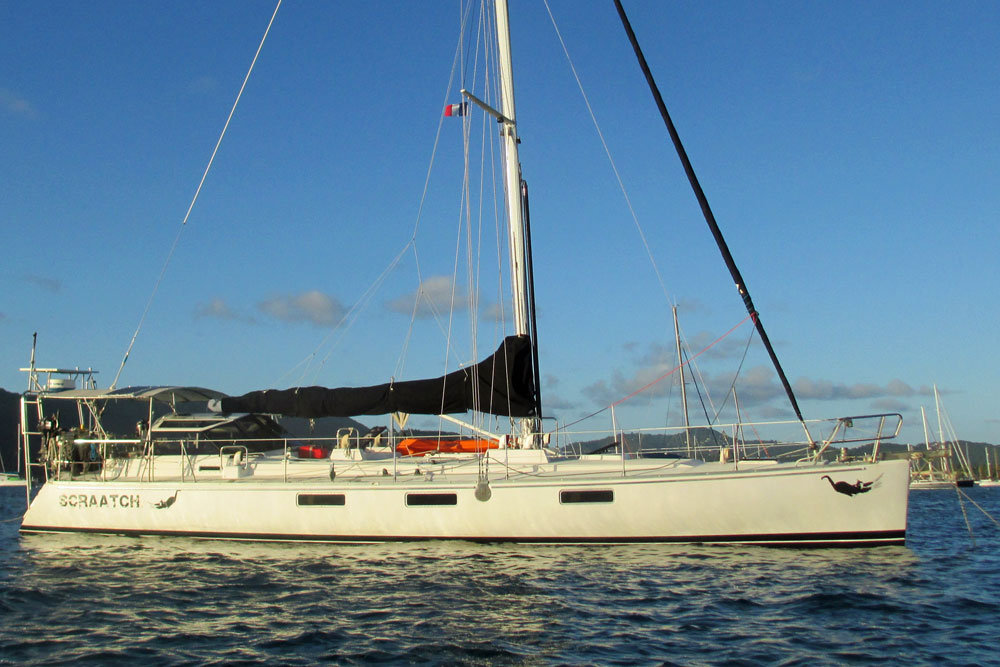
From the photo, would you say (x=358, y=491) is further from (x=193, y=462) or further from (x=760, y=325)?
(x=760, y=325)

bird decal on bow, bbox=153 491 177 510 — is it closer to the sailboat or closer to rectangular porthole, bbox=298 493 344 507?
the sailboat

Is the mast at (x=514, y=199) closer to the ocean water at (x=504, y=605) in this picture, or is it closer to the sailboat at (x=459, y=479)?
the sailboat at (x=459, y=479)

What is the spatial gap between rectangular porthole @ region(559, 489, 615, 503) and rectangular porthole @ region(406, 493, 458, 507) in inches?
85.1

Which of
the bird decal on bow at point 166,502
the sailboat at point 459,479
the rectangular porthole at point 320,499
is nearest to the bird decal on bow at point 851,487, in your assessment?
the sailboat at point 459,479

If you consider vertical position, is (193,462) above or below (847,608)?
above

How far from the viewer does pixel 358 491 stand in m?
15.8

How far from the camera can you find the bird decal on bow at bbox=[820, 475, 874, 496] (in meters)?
13.6

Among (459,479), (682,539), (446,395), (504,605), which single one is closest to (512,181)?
(446,395)

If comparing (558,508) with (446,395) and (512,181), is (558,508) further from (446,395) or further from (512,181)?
(512,181)

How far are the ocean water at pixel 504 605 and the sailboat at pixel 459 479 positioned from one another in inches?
20.7

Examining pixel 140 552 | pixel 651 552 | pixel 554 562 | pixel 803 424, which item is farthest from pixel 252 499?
pixel 803 424

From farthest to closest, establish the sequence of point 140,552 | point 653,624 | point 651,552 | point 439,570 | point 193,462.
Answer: point 193,462 → point 140,552 → point 651,552 → point 439,570 → point 653,624

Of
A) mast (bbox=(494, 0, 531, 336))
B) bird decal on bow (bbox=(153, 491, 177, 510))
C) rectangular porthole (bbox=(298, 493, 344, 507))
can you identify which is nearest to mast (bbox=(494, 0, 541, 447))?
mast (bbox=(494, 0, 531, 336))

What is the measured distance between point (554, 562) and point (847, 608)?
4900 mm
